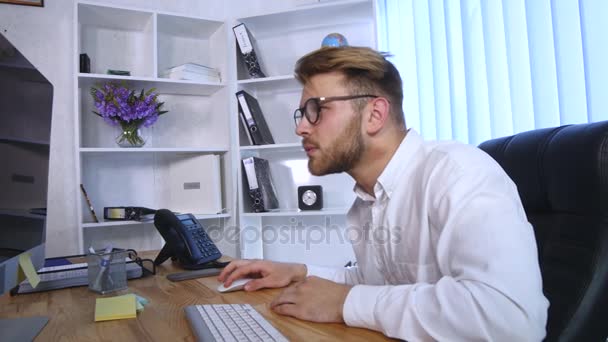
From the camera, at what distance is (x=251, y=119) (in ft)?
7.41

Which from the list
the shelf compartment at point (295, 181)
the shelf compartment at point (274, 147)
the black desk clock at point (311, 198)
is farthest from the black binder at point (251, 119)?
the black desk clock at point (311, 198)

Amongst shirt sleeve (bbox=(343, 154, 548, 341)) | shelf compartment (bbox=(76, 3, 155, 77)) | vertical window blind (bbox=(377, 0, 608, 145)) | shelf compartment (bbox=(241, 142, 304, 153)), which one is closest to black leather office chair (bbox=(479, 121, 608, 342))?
shirt sleeve (bbox=(343, 154, 548, 341))

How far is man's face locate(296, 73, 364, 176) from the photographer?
3.46 ft

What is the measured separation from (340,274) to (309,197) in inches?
44.9

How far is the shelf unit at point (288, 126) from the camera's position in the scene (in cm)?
236

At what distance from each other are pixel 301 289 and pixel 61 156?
6.52ft

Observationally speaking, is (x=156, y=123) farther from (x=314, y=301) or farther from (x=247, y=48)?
(x=314, y=301)

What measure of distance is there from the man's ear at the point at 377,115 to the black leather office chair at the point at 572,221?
340mm

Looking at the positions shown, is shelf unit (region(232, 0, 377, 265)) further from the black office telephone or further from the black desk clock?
the black office telephone

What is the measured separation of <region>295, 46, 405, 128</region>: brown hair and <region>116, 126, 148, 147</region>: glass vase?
1393 mm

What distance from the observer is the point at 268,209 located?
7.55 ft

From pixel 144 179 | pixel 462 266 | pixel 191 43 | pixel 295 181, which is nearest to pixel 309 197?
pixel 295 181

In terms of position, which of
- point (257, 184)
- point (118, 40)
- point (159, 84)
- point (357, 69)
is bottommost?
point (257, 184)

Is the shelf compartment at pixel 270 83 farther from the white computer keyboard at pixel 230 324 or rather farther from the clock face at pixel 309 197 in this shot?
the white computer keyboard at pixel 230 324
